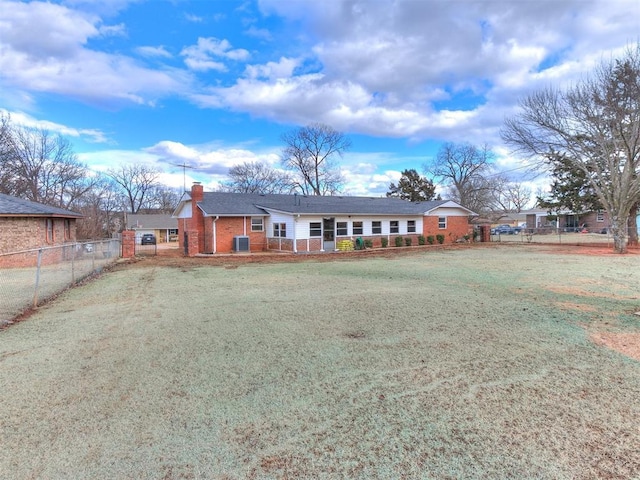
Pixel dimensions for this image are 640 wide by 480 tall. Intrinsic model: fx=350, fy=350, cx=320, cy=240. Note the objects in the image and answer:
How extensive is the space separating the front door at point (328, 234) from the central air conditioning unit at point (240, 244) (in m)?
4.83

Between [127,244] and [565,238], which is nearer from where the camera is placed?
[127,244]

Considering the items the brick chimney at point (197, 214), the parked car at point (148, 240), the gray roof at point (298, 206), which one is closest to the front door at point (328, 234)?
the gray roof at point (298, 206)

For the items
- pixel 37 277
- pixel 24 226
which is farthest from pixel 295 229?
pixel 37 277

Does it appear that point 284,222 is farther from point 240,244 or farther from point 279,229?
point 240,244

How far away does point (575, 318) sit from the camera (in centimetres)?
580

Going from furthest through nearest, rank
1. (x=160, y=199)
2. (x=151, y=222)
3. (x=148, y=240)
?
(x=160, y=199) < (x=151, y=222) < (x=148, y=240)

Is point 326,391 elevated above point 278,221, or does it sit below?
below

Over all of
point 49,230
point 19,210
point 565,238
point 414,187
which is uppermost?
point 414,187

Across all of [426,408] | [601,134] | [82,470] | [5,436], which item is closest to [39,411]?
[5,436]

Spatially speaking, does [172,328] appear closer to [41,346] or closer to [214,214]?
[41,346]

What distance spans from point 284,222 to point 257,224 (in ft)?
7.19

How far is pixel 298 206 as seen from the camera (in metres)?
23.0

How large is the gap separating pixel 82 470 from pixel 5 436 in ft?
3.14

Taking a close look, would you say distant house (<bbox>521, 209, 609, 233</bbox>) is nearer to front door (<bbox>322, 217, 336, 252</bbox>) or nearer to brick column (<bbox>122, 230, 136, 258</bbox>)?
front door (<bbox>322, 217, 336, 252</bbox>)
